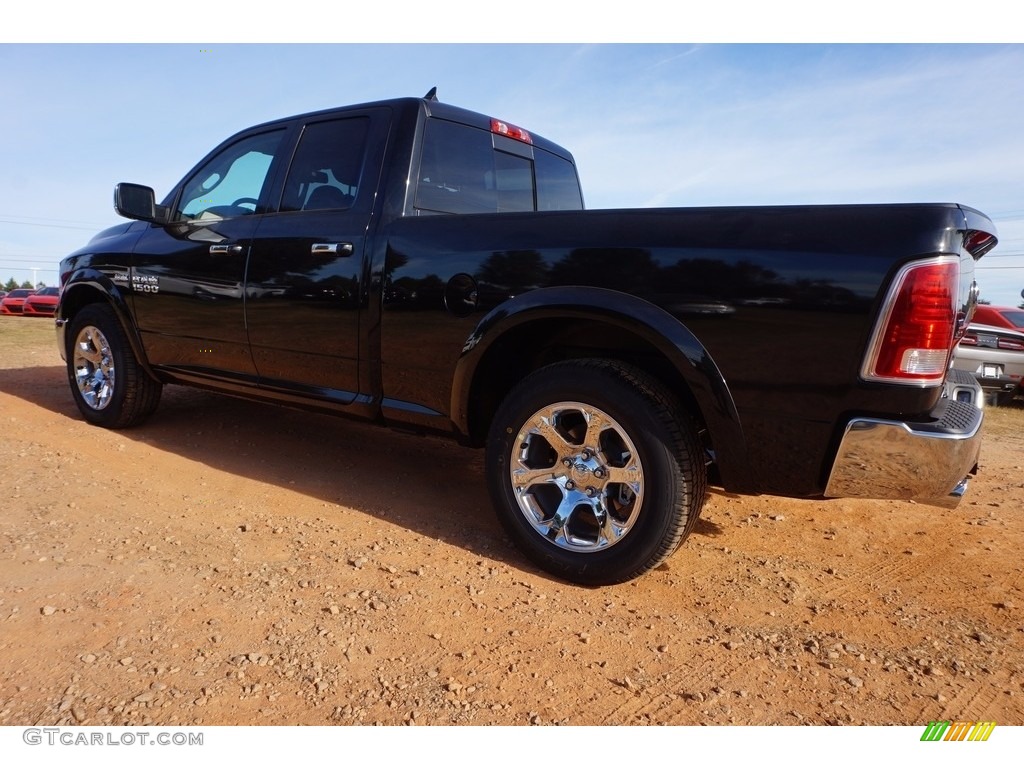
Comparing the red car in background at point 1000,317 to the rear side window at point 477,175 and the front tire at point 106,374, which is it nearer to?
the rear side window at point 477,175

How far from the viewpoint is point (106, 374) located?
4.87 m

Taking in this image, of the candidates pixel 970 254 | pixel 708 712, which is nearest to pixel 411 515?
pixel 708 712

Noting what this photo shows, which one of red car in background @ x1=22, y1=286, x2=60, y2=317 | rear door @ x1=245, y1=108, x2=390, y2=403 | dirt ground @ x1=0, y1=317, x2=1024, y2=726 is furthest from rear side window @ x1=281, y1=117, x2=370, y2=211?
red car in background @ x1=22, y1=286, x2=60, y2=317

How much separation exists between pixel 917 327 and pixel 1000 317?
8666mm

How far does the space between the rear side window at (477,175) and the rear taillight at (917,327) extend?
Result: 7.04ft

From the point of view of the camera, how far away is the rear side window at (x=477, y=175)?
11.6 feet

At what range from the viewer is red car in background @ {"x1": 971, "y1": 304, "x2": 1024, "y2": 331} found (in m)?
8.97

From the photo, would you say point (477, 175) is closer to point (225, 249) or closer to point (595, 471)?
point (225, 249)

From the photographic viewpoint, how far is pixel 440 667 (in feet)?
7.08

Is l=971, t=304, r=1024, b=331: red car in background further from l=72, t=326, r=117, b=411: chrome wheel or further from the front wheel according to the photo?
l=72, t=326, r=117, b=411: chrome wheel

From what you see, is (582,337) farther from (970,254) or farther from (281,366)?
(281,366)

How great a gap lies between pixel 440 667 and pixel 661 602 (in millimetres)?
924

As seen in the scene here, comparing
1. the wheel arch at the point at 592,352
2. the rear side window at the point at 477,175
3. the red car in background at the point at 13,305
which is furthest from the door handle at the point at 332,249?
the red car in background at the point at 13,305

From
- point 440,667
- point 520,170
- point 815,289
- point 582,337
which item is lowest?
point 440,667
